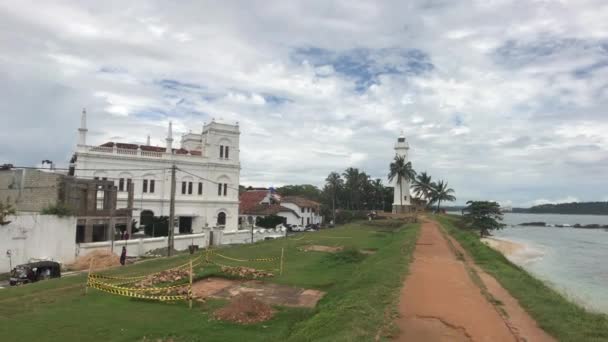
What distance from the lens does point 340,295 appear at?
1228 cm

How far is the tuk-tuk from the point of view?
19.4m

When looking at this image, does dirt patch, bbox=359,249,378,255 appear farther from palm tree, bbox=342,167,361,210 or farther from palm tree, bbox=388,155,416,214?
palm tree, bbox=342,167,361,210

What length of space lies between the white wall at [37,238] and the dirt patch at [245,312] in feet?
61.2

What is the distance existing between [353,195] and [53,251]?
53.0 meters

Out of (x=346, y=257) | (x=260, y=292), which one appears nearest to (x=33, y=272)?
(x=260, y=292)

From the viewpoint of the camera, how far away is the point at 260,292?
1434 cm

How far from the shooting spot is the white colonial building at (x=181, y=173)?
4256cm

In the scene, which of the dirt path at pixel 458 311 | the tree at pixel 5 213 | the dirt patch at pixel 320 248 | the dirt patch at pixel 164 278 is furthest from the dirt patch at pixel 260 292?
the tree at pixel 5 213

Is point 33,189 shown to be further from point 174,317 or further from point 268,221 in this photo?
point 268,221

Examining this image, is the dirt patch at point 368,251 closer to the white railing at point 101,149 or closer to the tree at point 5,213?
the tree at point 5,213

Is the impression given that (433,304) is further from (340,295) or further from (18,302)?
(18,302)

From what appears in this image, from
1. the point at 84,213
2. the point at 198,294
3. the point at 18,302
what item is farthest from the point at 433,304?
the point at 84,213

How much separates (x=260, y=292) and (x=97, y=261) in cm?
1596

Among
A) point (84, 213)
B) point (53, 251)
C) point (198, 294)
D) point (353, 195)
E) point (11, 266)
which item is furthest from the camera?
point (353, 195)
